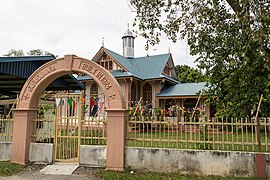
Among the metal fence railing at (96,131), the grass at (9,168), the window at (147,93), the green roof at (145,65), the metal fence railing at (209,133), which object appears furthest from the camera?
the window at (147,93)

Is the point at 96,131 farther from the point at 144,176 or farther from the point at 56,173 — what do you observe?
the point at 144,176

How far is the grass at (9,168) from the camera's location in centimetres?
721

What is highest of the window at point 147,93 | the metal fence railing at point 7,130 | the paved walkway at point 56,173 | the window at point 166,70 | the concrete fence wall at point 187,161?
the window at point 166,70

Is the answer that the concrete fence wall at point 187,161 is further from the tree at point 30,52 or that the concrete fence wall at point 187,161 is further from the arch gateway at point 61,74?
the tree at point 30,52

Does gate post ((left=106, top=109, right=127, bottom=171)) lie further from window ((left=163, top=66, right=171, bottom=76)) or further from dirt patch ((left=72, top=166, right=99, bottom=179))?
window ((left=163, top=66, right=171, bottom=76))

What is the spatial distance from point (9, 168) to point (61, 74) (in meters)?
3.38

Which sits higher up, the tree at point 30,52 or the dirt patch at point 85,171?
the tree at point 30,52

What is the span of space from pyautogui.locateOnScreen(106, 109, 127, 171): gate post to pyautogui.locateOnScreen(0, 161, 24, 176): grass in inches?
113

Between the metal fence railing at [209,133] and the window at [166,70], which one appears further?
the window at [166,70]

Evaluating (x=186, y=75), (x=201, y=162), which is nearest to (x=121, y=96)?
(x=201, y=162)

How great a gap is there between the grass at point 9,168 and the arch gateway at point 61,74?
0.27 metres

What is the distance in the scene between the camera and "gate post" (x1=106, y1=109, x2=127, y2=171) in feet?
23.7

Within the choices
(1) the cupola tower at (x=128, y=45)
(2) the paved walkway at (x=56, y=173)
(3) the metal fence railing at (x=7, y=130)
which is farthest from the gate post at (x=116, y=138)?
(1) the cupola tower at (x=128, y=45)

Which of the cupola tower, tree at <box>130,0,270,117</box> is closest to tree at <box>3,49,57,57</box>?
the cupola tower
